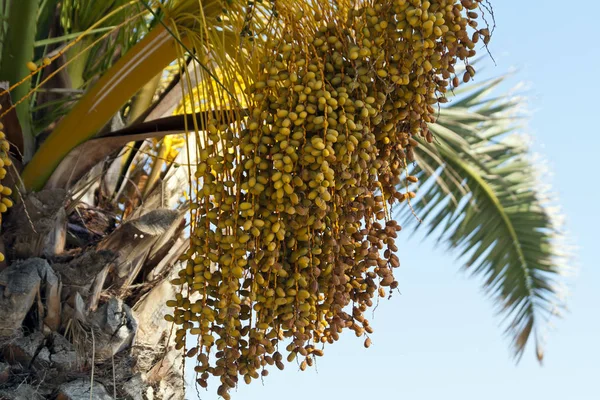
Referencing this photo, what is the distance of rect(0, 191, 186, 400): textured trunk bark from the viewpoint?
222 cm

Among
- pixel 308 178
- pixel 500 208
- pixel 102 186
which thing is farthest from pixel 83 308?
pixel 500 208

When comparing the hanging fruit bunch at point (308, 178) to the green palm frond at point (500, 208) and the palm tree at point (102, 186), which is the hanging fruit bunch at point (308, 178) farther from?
the green palm frond at point (500, 208)

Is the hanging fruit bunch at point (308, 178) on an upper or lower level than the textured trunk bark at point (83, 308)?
upper

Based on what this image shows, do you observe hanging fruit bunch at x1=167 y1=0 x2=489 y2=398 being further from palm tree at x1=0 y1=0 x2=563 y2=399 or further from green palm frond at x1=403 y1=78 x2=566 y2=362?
green palm frond at x1=403 y1=78 x2=566 y2=362

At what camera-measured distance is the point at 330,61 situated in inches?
73.4

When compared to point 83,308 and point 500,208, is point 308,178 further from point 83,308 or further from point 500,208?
point 500,208

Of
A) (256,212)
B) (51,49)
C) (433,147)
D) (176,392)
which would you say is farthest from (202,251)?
(433,147)

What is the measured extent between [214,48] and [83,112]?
1.70 ft

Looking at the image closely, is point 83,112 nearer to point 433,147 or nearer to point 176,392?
point 176,392

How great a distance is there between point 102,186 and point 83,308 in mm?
638

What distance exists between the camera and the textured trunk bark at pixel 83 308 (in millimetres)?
2217

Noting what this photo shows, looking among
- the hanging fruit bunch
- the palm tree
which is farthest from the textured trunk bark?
the hanging fruit bunch

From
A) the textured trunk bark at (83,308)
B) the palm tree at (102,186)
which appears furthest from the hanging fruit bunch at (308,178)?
the textured trunk bark at (83,308)

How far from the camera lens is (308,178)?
5.66ft
